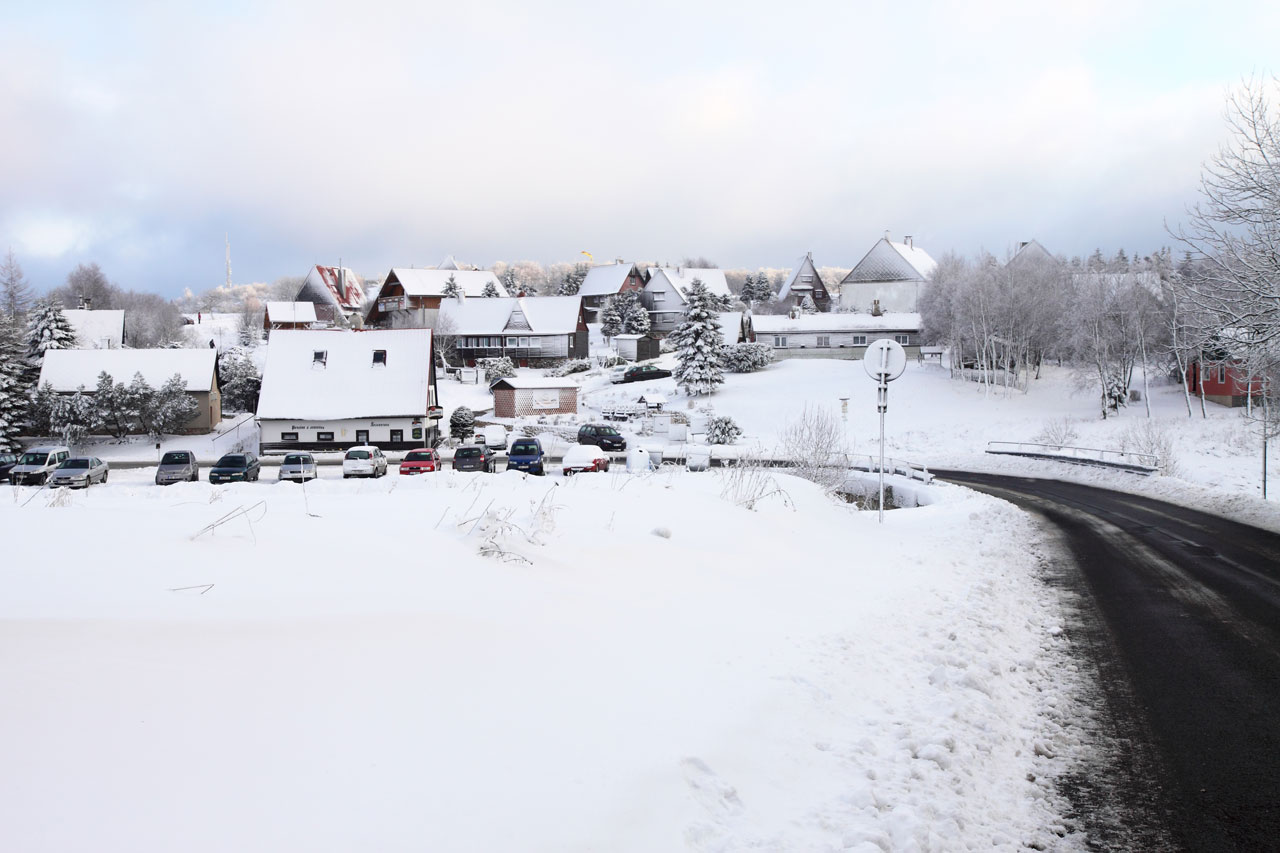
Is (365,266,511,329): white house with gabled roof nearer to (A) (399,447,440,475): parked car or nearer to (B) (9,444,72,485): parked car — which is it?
(B) (9,444,72,485): parked car

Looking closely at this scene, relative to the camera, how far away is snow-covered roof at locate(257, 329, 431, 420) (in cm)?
4497

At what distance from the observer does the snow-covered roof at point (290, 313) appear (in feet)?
308

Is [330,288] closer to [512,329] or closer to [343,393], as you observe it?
[512,329]

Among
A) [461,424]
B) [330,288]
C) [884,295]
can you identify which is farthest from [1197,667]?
[330,288]

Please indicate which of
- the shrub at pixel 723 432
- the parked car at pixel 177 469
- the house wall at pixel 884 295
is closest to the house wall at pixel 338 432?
the parked car at pixel 177 469

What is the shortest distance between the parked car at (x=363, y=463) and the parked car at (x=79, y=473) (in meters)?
8.82

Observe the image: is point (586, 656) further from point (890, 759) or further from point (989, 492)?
point (989, 492)

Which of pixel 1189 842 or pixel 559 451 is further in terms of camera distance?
pixel 559 451

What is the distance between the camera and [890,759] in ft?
18.1

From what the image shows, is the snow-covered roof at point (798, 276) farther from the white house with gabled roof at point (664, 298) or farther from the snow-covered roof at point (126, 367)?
the snow-covered roof at point (126, 367)

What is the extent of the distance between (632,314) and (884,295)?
32.3 m

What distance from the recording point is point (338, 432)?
45219mm

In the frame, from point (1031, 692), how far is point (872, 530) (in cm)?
718

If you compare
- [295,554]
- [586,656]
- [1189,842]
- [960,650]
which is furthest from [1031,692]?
[295,554]
